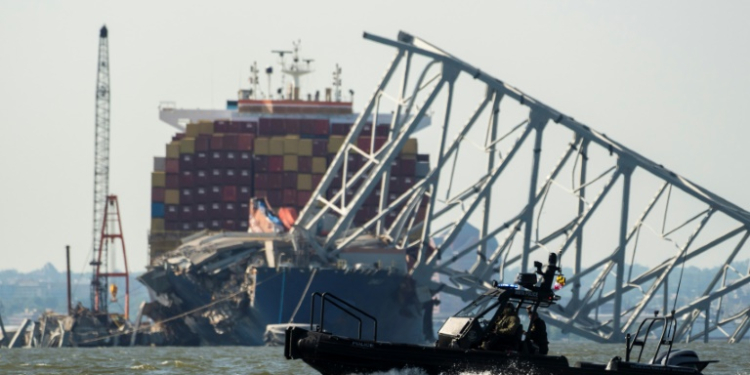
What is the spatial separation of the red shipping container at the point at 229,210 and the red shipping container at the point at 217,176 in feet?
6.81

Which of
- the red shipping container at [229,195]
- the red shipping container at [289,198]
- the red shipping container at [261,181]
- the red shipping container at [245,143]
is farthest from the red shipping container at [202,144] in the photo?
the red shipping container at [289,198]

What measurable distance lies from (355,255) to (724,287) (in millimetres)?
23016

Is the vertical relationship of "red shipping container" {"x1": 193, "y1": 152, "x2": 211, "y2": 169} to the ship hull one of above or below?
above

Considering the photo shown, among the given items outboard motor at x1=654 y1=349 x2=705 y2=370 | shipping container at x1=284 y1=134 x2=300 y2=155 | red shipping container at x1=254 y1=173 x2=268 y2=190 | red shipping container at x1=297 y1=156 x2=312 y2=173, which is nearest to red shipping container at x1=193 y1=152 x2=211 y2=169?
red shipping container at x1=254 y1=173 x2=268 y2=190

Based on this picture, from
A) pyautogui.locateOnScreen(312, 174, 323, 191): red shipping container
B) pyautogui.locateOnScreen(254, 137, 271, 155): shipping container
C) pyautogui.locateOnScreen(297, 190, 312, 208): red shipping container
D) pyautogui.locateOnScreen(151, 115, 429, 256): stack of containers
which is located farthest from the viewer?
pyautogui.locateOnScreen(254, 137, 271, 155): shipping container

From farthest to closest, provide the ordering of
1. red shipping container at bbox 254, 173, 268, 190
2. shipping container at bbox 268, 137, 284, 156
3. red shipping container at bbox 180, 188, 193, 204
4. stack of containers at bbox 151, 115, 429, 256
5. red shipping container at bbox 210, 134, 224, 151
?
1. red shipping container at bbox 210, 134, 224, 151
2. red shipping container at bbox 180, 188, 193, 204
3. shipping container at bbox 268, 137, 284, 156
4. red shipping container at bbox 254, 173, 268, 190
5. stack of containers at bbox 151, 115, 429, 256

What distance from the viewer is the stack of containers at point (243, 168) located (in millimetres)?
140500

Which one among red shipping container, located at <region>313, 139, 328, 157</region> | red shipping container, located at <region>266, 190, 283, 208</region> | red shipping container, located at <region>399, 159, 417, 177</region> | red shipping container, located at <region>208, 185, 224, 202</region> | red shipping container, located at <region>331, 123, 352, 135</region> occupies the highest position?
red shipping container, located at <region>331, 123, 352, 135</region>

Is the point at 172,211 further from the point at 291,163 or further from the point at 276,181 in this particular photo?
the point at 291,163

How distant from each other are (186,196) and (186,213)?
163 cm

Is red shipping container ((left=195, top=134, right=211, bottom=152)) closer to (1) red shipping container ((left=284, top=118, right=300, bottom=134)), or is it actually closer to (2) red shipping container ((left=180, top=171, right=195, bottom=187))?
(2) red shipping container ((left=180, top=171, right=195, bottom=187))

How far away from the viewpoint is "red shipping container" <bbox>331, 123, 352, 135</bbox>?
144500 millimetres

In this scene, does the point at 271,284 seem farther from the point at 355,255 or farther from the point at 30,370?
the point at 30,370

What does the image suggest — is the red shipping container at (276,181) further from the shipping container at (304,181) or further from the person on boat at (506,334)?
the person on boat at (506,334)
